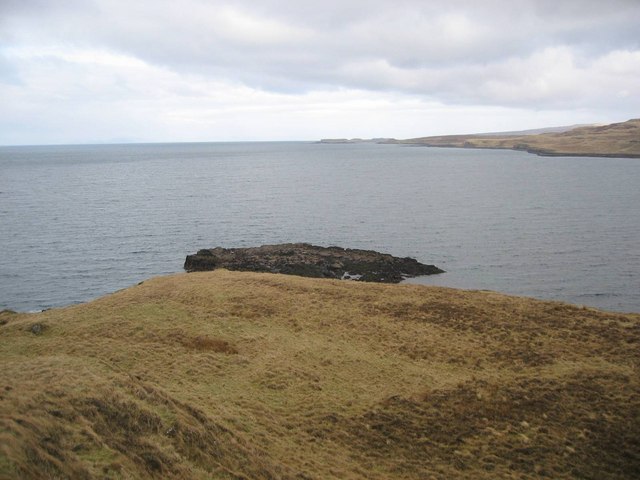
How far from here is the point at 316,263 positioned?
5603 centimetres

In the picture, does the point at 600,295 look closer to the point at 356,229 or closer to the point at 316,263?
the point at 316,263

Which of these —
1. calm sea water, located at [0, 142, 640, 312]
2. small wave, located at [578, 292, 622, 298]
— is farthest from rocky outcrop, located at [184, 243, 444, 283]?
small wave, located at [578, 292, 622, 298]

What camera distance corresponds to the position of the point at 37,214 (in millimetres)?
93062

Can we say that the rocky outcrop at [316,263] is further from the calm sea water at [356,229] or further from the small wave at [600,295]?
the small wave at [600,295]

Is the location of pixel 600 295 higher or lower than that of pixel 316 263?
lower

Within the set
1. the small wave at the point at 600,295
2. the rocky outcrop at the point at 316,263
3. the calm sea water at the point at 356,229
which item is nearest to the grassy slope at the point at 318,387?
the small wave at the point at 600,295

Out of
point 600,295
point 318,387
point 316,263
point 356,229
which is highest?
point 356,229

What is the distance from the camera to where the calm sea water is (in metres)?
52.2

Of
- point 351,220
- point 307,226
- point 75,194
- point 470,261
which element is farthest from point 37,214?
point 470,261

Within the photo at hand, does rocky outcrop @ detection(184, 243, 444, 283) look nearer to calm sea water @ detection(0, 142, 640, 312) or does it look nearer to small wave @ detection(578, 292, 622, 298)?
calm sea water @ detection(0, 142, 640, 312)

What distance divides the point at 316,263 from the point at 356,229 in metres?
24.5

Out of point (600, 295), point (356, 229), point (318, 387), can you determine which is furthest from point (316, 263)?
point (318, 387)

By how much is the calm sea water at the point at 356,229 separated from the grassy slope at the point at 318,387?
1934 cm

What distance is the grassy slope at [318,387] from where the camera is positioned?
48.5 ft
